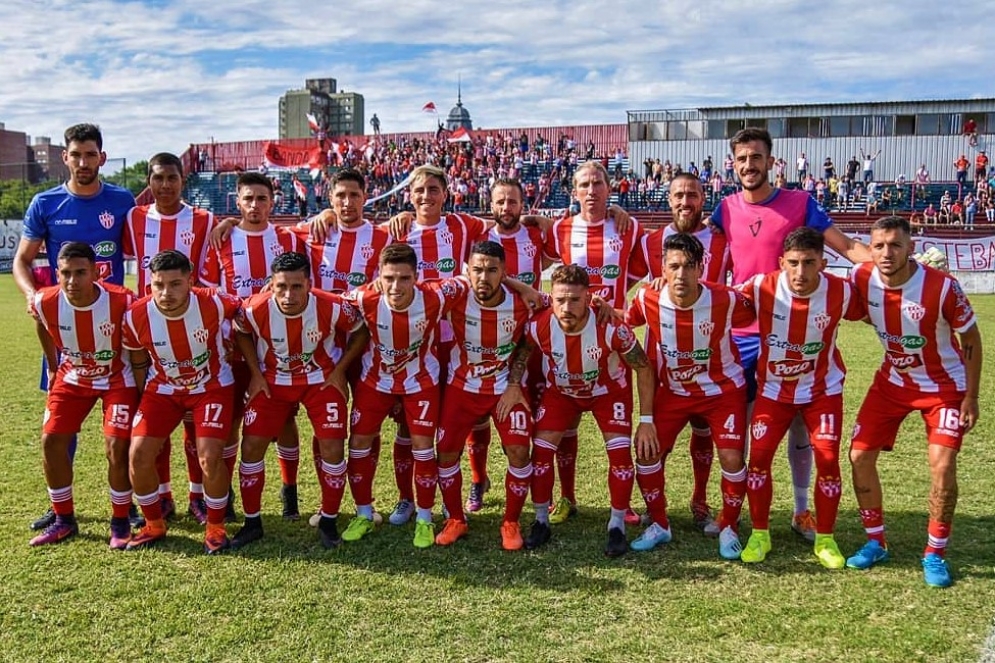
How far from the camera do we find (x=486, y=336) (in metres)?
5.05

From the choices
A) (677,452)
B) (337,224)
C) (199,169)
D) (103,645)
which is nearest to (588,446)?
(677,452)

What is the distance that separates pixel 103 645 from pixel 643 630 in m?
2.41

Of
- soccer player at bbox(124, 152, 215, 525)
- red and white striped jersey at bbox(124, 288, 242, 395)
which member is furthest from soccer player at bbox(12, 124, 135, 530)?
red and white striped jersey at bbox(124, 288, 242, 395)

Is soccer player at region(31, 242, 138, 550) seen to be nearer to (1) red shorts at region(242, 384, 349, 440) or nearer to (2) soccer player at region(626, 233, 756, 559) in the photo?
(1) red shorts at region(242, 384, 349, 440)

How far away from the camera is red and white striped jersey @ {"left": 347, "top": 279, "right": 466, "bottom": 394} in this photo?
4.98m

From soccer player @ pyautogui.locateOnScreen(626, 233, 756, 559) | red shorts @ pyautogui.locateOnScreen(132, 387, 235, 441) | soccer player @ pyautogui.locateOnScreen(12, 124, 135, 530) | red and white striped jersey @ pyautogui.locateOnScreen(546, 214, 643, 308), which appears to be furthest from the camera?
red and white striped jersey @ pyautogui.locateOnScreen(546, 214, 643, 308)

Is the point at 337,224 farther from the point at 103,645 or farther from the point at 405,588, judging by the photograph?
the point at 103,645

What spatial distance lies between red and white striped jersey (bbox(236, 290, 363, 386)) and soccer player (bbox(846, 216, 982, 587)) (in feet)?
9.81

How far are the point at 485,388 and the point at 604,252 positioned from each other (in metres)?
1.21

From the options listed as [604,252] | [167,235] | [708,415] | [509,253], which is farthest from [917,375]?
[167,235]

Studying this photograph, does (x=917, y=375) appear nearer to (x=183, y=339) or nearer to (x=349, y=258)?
(x=349, y=258)

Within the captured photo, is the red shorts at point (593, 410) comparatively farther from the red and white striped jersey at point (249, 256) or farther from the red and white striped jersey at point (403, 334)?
the red and white striped jersey at point (249, 256)

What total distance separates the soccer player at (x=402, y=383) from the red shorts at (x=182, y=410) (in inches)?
30.2

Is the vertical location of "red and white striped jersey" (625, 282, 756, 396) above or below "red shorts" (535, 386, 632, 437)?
above
